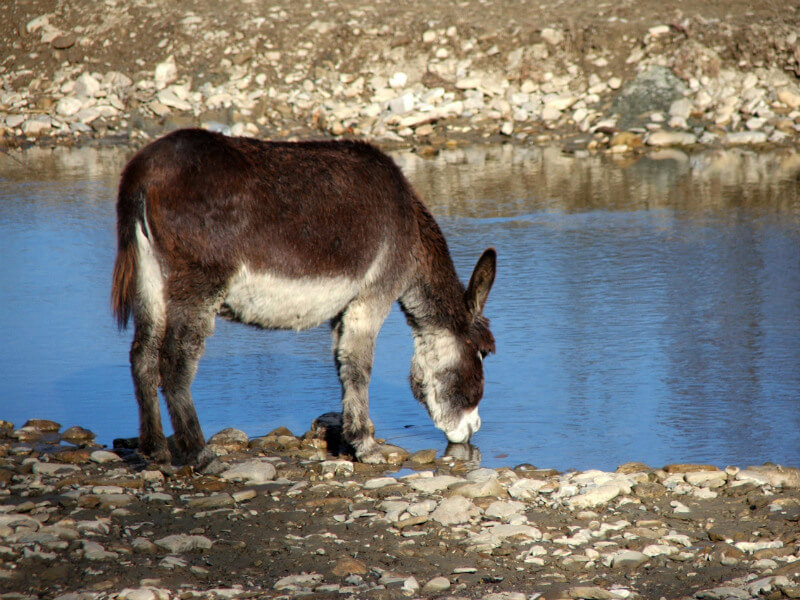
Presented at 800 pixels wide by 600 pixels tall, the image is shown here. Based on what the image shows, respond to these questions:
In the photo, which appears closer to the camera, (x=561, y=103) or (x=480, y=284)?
(x=480, y=284)

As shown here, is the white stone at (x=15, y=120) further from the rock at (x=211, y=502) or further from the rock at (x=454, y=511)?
the rock at (x=454, y=511)

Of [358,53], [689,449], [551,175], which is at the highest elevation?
[358,53]

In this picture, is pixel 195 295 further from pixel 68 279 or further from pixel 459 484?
pixel 68 279

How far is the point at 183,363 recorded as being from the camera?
18.6ft

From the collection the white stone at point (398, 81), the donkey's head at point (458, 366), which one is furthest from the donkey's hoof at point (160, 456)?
the white stone at point (398, 81)

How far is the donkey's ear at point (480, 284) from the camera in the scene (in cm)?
→ 645

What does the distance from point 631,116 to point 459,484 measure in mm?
14387

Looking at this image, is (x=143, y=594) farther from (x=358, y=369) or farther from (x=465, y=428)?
(x=465, y=428)

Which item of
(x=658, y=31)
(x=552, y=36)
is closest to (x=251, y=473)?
(x=552, y=36)

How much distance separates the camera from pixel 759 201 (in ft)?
43.3

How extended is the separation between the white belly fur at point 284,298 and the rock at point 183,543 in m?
1.51

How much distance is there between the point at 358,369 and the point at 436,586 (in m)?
2.20

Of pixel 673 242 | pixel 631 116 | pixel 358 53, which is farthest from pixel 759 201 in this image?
pixel 358 53

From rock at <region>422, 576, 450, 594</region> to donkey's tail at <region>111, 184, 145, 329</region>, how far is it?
2.65 metres
